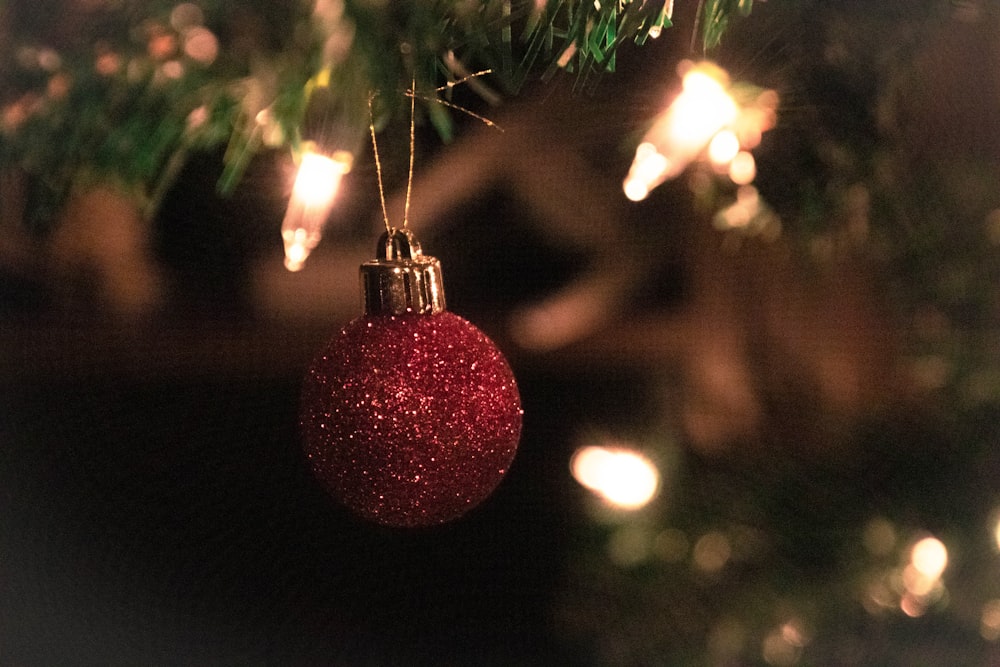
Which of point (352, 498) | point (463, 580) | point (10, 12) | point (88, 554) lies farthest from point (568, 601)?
point (10, 12)

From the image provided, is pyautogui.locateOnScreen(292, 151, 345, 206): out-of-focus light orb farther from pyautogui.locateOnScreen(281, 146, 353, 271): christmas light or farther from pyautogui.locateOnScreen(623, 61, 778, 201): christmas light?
pyautogui.locateOnScreen(623, 61, 778, 201): christmas light

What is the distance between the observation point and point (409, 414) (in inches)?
12.9

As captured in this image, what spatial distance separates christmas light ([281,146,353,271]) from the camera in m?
0.47

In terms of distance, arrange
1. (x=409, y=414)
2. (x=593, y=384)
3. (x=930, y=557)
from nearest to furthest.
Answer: (x=409, y=414) → (x=930, y=557) → (x=593, y=384)

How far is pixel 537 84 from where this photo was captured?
54 cm

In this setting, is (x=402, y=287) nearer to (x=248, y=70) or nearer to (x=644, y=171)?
(x=248, y=70)

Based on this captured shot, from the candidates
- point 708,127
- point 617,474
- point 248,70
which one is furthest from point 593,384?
point 248,70

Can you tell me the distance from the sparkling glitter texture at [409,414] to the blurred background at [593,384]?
0.19 meters

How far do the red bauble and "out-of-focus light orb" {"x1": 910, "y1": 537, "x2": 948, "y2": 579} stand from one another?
0.29m

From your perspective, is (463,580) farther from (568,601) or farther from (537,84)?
(537,84)

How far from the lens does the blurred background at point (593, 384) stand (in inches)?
18.4

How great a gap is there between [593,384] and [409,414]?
270mm

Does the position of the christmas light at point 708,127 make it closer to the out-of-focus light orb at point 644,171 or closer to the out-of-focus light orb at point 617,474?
the out-of-focus light orb at point 644,171

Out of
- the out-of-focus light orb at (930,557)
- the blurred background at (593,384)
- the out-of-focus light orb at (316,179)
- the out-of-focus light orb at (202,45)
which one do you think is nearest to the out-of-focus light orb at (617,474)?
the blurred background at (593,384)
